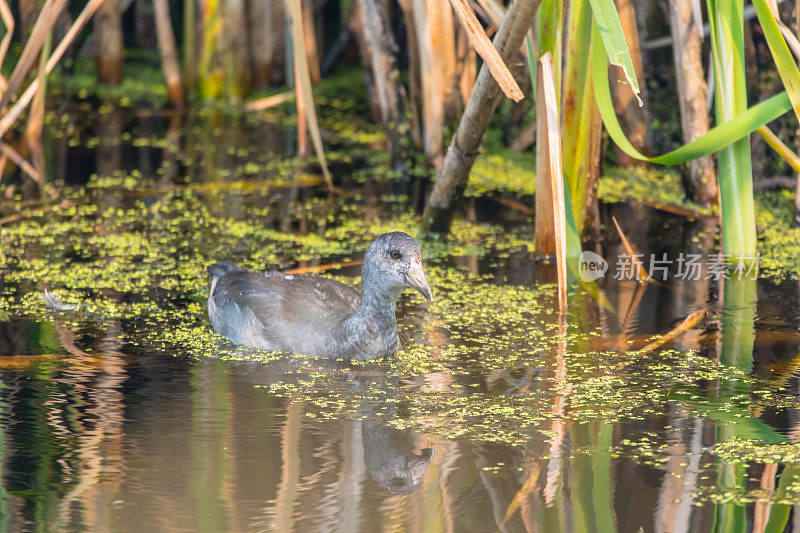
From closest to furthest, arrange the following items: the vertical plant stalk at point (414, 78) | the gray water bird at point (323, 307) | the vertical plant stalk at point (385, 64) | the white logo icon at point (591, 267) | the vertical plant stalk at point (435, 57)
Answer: the gray water bird at point (323, 307), the white logo icon at point (591, 267), the vertical plant stalk at point (435, 57), the vertical plant stalk at point (414, 78), the vertical plant stalk at point (385, 64)

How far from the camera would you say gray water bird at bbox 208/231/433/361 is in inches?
139

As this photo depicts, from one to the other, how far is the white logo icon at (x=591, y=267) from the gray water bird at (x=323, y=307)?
3.42ft

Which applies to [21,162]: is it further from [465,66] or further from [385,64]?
[465,66]

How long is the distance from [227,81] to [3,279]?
3.49 meters

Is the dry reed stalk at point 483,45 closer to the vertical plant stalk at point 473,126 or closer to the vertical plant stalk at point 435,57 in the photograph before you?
the vertical plant stalk at point 473,126

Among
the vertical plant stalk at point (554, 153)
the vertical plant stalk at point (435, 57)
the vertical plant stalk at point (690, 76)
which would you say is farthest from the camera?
the vertical plant stalk at point (435, 57)

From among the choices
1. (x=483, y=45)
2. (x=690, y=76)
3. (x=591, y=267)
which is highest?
(x=690, y=76)

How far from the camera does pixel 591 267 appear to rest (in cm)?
455

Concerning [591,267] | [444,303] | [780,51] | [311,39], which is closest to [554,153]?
[780,51]

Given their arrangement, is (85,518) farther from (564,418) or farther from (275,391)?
(564,418)

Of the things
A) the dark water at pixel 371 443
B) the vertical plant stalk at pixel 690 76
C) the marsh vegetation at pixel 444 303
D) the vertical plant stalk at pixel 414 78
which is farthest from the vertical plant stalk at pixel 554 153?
the vertical plant stalk at pixel 414 78

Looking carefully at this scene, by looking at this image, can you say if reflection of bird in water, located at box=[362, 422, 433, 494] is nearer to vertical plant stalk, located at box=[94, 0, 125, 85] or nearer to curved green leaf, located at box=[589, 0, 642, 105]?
curved green leaf, located at box=[589, 0, 642, 105]

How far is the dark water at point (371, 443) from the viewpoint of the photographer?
258 cm

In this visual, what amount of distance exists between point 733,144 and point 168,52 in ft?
14.6
